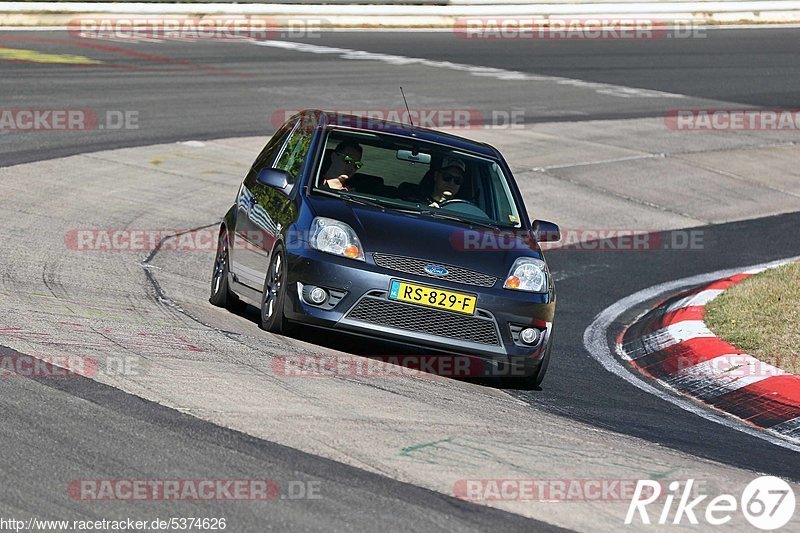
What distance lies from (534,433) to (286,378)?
1.34m

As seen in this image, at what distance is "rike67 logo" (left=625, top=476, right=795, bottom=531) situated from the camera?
17.7 ft

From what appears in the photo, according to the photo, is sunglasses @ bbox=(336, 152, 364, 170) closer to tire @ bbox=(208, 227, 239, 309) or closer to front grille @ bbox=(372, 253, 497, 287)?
tire @ bbox=(208, 227, 239, 309)

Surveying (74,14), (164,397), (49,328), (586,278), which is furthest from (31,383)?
(74,14)

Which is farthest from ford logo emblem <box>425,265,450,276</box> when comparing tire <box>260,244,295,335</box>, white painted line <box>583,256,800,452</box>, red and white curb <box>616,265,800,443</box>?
red and white curb <box>616,265,800,443</box>

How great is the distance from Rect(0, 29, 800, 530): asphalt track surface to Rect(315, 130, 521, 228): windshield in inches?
49.0

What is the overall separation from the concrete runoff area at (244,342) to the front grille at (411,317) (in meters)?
0.31

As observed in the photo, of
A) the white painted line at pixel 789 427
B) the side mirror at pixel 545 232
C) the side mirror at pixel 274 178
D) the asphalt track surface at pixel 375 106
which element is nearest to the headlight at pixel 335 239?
the side mirror at pixel 274 178

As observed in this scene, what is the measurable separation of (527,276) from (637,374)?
1.45 m

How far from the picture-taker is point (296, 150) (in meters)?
9.59

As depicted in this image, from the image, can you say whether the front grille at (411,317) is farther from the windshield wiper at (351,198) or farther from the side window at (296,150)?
the side window at (296,150)

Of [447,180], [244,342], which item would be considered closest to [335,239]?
[244,342]

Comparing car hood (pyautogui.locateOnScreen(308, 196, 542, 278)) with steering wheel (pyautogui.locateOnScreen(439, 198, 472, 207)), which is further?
steering wheel (pyautogui.locateOnScreen(439, 198, 472, 207))

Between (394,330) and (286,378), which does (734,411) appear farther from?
(286,378)

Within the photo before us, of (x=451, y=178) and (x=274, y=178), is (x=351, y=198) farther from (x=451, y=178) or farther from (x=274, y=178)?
(x=451, y=178)
